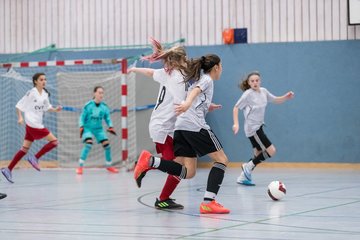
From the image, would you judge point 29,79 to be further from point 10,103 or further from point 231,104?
point 231,104

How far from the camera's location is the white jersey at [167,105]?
7875 millimetres

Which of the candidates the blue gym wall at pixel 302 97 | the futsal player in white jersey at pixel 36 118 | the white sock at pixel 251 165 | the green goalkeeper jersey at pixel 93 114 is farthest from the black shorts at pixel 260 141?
the blue gym wall at pixel 302 97

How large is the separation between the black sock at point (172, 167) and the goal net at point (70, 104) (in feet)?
30.3

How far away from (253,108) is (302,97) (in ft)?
17.9

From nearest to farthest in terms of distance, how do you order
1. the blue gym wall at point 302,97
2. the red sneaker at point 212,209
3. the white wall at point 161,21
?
1. the red sneaker at point 212,209
2. the blue gym wall at point 302,97
3. the white wall at point 161,21

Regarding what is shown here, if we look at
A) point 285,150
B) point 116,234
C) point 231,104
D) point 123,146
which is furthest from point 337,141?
point 116,234

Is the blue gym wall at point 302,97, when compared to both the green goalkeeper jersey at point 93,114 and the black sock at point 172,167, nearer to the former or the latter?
the green goalkeeper jersey at point 93,114

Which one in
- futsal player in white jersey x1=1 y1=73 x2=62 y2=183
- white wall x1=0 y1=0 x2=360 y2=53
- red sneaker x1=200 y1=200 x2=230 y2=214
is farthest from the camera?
white wall x1=0 y1=0 x2=360 y2=53

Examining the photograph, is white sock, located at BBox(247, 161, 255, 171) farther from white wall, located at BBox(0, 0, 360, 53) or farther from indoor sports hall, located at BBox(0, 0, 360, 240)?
white wall, located at BBox(0, 0, 360, 53)

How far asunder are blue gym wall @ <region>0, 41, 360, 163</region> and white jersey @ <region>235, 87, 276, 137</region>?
16.7 feet

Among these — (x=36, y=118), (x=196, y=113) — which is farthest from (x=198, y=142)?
(x=36, y=118)

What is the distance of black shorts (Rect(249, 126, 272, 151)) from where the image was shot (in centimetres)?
1165

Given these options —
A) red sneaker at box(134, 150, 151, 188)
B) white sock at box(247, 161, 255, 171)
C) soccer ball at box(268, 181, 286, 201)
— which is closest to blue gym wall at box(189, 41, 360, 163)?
white sock at box(247, 161, 255, 171)

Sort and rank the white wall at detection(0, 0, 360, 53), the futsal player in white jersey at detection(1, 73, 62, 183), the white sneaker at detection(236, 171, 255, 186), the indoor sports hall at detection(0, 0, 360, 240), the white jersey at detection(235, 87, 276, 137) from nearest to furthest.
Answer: the white sneaker at detection(236, 171, 255, 186)
the white jersey at detection(235, 87, 276, 137)
the indoor sports hall at detection(0, 0, 360, 240)
the futsal player in white jersey at detection(1, 73, 62, 183)
the white wall at detection(0, 0, 360, 53)
